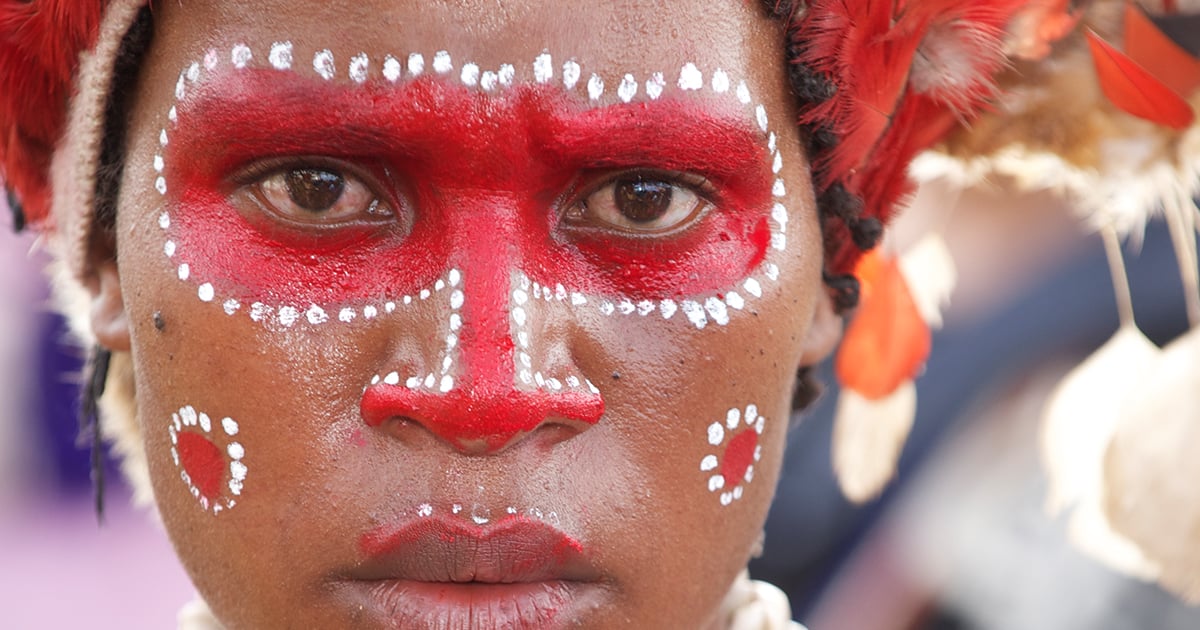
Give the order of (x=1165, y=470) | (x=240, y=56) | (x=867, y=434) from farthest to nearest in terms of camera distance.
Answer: (x=867, y=434) → (x=1165, y=470) → (x=240, y=56)

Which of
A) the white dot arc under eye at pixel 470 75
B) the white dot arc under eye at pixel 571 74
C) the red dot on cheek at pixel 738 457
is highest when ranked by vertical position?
the white dot arc under eye at pixel 470 75

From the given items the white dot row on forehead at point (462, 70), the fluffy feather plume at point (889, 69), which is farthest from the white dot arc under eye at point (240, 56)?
the fluffy feather plume at point (889, 69)

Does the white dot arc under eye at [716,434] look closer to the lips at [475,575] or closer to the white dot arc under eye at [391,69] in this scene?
the lips at [475,575]

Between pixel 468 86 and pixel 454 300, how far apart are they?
265 mm

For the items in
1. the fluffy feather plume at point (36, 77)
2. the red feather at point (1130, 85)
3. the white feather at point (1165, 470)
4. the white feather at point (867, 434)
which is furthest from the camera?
the white feather at point (867, 434)

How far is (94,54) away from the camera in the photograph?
1.79 m

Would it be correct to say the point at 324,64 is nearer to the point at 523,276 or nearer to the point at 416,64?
the point at 416,64

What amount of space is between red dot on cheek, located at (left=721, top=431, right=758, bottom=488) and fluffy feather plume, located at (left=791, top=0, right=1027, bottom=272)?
1.36 ft

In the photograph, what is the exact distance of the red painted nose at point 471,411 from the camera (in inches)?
61.6

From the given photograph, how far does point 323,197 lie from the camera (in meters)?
1.69

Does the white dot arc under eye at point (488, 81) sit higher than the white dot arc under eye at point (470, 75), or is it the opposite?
the white dot arc under eye at point (470, 75)

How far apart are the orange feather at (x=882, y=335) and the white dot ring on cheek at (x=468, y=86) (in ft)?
2.76

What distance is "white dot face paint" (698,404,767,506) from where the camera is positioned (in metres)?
1.76

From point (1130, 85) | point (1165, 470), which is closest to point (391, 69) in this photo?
point (1130, 85)
